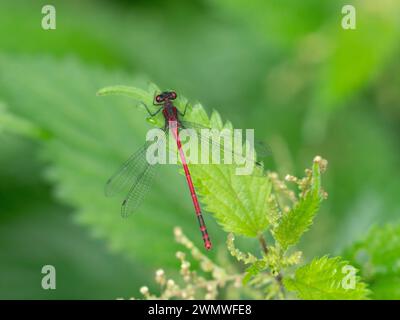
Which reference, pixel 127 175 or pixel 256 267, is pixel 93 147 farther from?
pixel 256 267

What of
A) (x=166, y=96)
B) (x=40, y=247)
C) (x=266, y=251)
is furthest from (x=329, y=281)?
(x=40, y=247)

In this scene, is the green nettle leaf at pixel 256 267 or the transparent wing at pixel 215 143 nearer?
the green nettle leaf at pixel 256 267

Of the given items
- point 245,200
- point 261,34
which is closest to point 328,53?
point 261,34

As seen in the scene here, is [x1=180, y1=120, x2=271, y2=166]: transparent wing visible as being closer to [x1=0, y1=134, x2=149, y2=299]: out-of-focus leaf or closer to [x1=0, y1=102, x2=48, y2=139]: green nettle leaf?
[x1=0, y1=102, x2=48, y2=139]: green nettle leaf

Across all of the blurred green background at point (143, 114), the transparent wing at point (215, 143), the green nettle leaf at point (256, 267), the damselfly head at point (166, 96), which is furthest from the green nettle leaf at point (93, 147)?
the green nettle leaf at point (256, 267)

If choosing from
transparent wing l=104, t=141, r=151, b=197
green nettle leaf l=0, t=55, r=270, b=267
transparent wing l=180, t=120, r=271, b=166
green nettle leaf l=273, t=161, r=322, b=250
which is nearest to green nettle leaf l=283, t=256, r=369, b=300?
green nettle leaf l=273, t=161, r=322, b=250

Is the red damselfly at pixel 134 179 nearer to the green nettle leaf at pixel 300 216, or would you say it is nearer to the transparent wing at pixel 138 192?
the transparent wing at pixel 138 192
